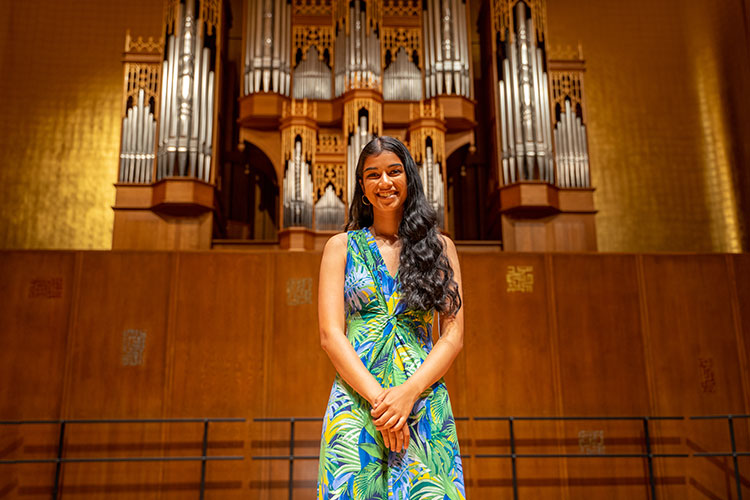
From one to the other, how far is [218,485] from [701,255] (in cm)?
449

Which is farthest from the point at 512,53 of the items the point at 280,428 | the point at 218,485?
the point at 218,485

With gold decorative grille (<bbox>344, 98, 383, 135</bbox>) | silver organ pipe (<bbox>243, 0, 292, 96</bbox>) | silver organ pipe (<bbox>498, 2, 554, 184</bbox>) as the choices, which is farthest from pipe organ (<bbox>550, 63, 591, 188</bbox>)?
silver organ pipe (<bbox>243, 0, 292, 96</bbox>)

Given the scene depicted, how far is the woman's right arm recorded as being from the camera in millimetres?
1563

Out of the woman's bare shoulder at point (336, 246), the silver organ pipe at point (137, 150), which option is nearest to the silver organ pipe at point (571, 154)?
the silver organ pipe at point (137, 150)

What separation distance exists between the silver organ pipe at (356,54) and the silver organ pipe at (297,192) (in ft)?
3.36

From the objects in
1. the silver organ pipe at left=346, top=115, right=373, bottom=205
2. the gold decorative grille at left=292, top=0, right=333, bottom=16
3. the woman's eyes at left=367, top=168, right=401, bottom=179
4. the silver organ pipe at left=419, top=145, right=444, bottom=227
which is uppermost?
the gold decorative grille at left=292, top=0, right=333, bottom=16

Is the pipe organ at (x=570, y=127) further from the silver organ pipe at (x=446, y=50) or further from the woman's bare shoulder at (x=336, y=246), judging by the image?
the woman's bare shoulder at (x=336, y=246)

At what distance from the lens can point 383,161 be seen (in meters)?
1.80

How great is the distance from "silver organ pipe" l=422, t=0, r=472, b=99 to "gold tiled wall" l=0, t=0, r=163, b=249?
3431mm

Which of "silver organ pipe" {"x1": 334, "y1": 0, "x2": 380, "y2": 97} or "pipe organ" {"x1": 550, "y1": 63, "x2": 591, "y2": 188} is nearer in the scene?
"pipe organ" {"x1": 550, "y1": 63, "x2": 591, "y2": 188}

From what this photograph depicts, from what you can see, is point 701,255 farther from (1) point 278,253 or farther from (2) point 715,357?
(1) point 278,253

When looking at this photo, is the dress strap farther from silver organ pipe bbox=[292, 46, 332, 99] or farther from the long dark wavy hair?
silver organ pipe bbox=[292, 46, 332, 99]

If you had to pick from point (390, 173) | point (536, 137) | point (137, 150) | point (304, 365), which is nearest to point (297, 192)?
point (137, 150)

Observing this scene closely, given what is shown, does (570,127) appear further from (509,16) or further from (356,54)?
(356,54)
